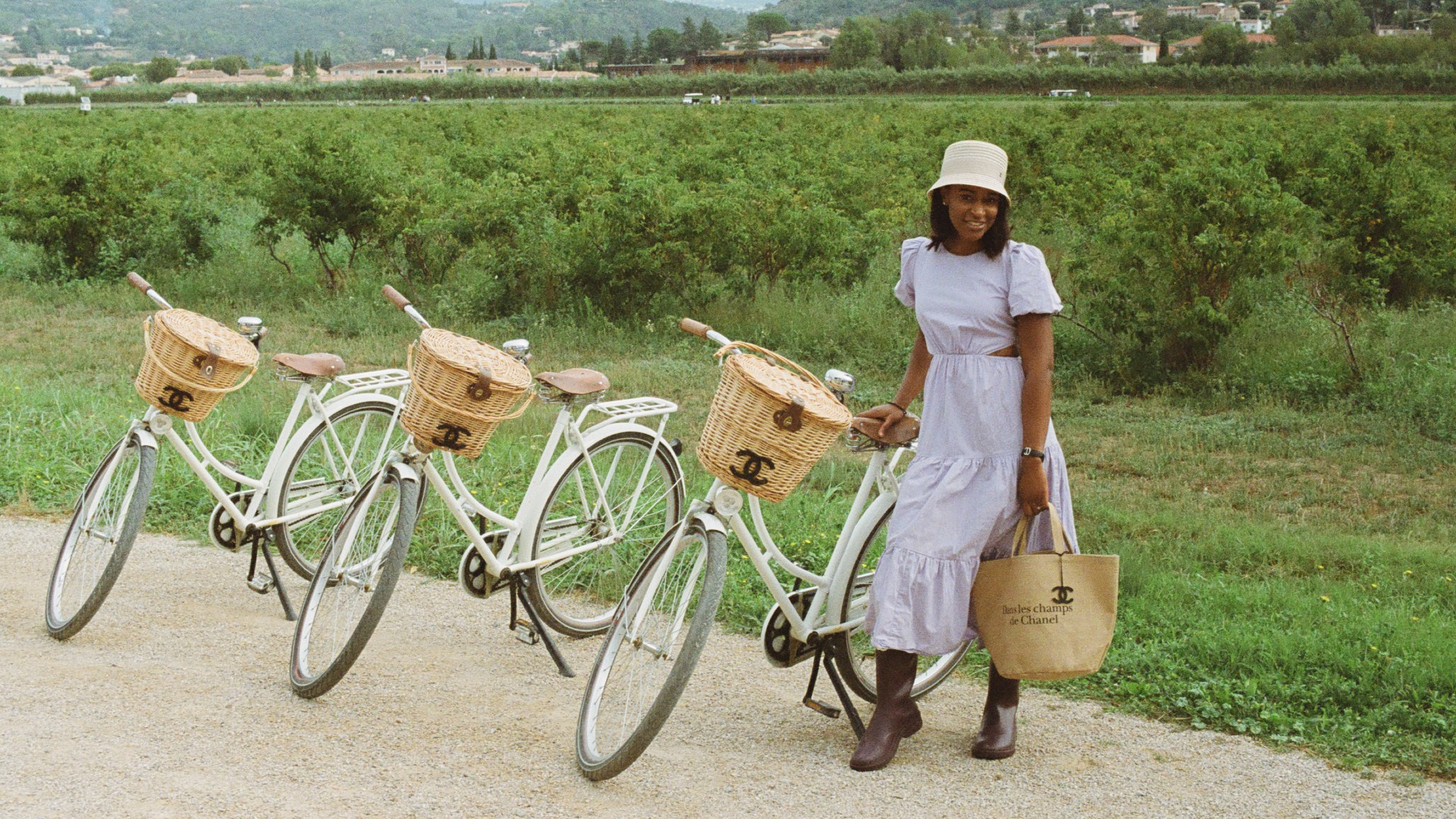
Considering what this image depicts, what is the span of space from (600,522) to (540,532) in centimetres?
38

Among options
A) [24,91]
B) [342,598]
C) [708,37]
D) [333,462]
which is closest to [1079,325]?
[333,462]

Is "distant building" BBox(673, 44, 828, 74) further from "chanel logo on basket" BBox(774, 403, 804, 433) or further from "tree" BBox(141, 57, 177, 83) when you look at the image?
"chanel logo on basket" BBox(774, 403, 804, 433)

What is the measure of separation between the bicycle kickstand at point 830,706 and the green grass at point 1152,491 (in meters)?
0.94

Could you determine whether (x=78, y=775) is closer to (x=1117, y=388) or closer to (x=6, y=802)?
(x=6, y=802)

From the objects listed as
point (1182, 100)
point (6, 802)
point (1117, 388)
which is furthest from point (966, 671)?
point (1182, 100)

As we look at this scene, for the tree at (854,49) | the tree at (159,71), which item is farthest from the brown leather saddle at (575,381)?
the tree at (159,71)

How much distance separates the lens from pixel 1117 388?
433 inches

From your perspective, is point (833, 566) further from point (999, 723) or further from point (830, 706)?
point (999, 723)

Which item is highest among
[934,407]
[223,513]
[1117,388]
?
[934,407]

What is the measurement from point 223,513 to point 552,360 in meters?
6.21

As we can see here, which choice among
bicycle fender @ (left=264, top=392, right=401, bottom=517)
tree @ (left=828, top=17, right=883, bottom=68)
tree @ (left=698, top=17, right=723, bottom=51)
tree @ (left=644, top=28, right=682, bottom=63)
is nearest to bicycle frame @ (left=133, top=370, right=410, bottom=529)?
bicycle fender @ (left=264, top=392, right=401, bottom=517)

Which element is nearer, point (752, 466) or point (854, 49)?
point (752, 466)

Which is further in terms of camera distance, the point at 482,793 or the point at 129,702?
the point at 129,702

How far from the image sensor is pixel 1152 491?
819 cm
